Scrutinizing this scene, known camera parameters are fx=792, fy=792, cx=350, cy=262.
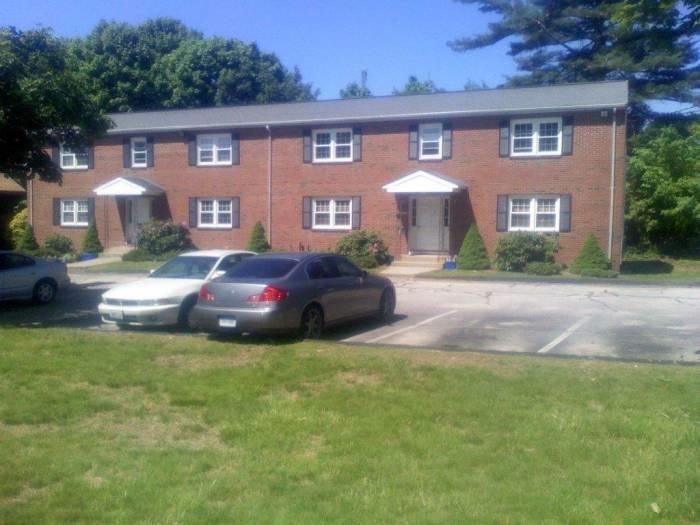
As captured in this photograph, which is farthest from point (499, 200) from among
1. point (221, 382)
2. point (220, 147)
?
point (221, 382)

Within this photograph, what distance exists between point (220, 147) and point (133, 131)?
4300 millimetres

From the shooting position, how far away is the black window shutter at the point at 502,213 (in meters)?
28.3

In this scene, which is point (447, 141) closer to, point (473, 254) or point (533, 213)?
point (533, 213)

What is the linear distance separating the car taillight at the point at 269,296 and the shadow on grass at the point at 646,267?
1839 centimetres

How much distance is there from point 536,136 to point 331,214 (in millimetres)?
8367

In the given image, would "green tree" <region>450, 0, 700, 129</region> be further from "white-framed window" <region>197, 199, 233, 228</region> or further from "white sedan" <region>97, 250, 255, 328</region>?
"white sedan" <region>97, 250, 255, 328</region>

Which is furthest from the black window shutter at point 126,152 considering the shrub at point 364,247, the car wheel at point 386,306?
the car wheel at point 386,306

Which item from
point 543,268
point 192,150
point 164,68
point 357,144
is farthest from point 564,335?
point 164,68

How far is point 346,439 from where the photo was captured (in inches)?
270

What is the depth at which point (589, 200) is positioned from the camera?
88.9 feet

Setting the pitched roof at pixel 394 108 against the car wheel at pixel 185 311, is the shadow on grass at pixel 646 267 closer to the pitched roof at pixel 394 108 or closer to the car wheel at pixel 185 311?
the pitched roof at pixel 394 108

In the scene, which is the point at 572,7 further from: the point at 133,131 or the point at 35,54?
the point at 35,54

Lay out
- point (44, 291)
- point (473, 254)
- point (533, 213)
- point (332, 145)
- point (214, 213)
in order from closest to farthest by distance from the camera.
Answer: point (44, 291) → point (473, 254) → point (533, 213) → point (332, 145) → point (214, 213)

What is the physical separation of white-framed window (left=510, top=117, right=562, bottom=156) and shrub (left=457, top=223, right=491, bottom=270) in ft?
10.7
